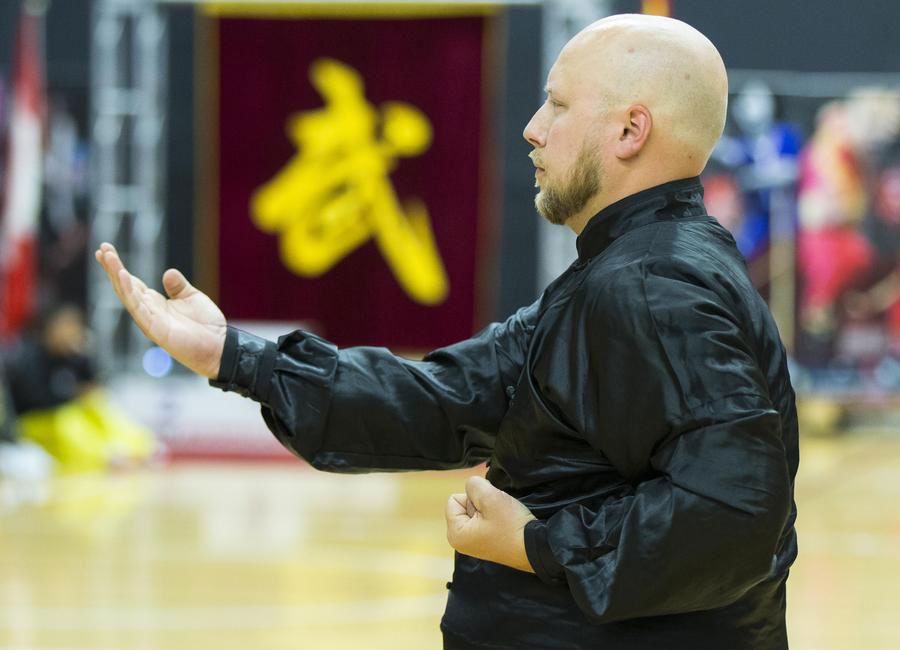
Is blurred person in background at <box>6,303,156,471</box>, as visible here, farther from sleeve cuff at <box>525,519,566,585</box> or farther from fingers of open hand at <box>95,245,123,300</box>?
sleeve cuff at <box>525,519,566,585</box>

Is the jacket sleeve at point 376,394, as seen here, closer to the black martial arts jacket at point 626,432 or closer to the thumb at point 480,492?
the black martial arts jacket at point 626,432

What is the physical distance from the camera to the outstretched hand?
65.6 inches

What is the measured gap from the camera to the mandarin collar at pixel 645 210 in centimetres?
146

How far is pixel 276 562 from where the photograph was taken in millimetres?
5492

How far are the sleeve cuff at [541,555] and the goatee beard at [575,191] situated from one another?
14.1 inches

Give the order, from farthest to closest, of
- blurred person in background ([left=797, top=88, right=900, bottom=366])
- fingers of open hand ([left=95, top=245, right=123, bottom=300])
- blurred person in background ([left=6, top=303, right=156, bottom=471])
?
blurred person in background ([left=797, top=88, right=900, bottom=366]), blurred person in background ([left=6, top=303, right=156, bottom=471]), fingers of open hand ([left=95, top=245, right=123, bottom=300])

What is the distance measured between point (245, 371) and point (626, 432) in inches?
21.9

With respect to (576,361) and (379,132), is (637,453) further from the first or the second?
(379,132)

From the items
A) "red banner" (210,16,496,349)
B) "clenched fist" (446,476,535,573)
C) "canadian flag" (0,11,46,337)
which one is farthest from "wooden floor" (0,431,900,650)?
"clenched fist" (446,476,535,573)

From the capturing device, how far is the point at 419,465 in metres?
1.75

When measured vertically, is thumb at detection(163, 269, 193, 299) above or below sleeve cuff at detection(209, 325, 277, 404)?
above

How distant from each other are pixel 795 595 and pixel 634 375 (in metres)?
3.86

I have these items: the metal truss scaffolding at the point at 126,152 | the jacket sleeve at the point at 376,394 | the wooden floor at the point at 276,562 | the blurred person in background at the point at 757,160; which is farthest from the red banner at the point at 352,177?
the jacket sleeve at the point at 376,394

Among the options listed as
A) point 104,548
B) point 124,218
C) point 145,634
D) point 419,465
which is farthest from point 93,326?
point 419,465
